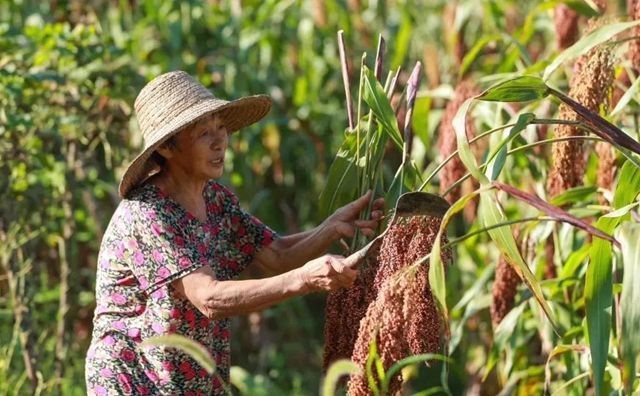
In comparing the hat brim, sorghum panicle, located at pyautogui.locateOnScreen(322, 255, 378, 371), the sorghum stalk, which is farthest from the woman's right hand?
the sorghum stalk

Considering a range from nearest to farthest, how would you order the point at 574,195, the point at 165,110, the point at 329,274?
1. the point at 329,274
2. the point at 165,110
3. the point at 574,195

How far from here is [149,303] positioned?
113 inches

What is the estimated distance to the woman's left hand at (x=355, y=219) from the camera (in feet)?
9.20

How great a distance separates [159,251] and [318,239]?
413 mm

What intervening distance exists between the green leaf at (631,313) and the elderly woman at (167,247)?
752 mm

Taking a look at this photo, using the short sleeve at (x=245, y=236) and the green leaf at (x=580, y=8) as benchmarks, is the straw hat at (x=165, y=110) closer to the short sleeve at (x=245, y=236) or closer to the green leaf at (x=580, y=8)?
the short sleeve at (x=245, y=236)

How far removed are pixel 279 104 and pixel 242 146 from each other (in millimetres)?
388

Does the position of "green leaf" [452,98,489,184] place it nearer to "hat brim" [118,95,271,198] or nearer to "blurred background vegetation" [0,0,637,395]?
"hat brim" [118,95,271,198]

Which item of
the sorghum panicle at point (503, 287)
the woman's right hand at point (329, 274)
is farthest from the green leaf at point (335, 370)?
the sorghum panicle at point (503, 287)

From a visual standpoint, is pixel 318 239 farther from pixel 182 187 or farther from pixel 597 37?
pixel 597 37

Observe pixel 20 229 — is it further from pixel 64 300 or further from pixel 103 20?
pixel 103 20

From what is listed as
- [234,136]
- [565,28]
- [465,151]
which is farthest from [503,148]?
[234,136]

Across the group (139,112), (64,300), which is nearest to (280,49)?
(64,300)

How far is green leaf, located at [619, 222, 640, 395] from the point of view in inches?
84.4
